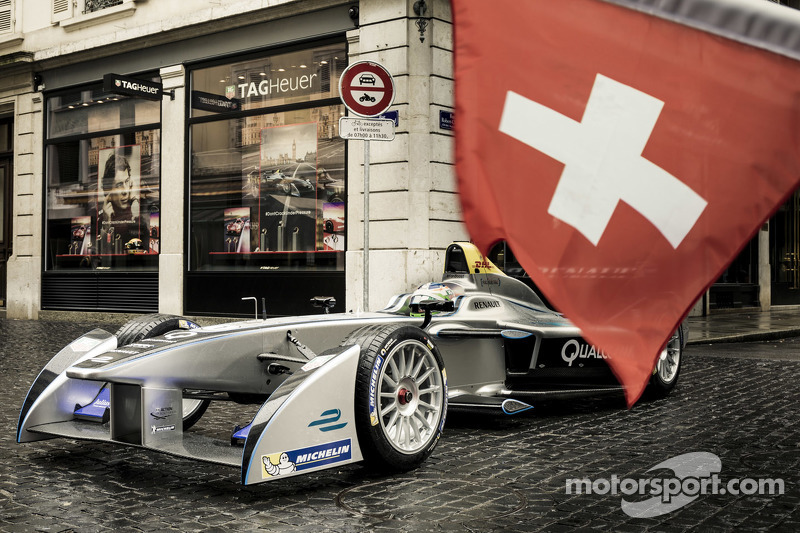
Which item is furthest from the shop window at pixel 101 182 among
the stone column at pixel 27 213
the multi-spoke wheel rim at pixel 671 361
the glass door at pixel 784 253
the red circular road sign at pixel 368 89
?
the glass door at pixel 784 253

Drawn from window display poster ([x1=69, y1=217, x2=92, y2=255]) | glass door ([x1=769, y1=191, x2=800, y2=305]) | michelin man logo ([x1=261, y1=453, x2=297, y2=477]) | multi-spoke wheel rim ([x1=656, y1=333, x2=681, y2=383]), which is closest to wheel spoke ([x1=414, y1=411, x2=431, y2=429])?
michelin man logo ([x1=261, y1=453, x2=297, y2=477])

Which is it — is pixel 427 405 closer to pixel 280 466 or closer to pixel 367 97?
pixel 280 466

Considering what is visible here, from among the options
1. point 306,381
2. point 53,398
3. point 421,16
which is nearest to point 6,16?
point 421,16

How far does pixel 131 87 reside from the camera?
14477 millimetres

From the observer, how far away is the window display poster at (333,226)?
1343 cm

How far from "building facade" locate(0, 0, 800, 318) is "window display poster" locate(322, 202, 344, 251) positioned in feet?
0.08

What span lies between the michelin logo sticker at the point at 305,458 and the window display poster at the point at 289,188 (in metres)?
9.37

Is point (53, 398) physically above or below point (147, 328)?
below

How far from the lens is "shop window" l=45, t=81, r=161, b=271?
16094 mm

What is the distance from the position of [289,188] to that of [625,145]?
1299cm

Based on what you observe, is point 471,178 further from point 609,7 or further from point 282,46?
point 282,46

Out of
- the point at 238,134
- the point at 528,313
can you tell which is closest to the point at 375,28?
the point at 238,134

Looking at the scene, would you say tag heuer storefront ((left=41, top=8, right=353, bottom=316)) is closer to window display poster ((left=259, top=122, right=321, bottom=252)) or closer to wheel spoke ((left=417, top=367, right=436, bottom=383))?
window display poster ((left=259, top=122, right=321, bottom=252))

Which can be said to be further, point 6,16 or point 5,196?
point 5,196
